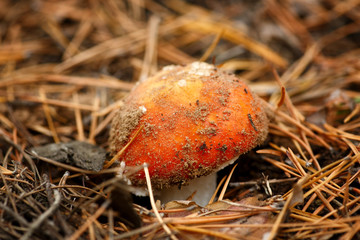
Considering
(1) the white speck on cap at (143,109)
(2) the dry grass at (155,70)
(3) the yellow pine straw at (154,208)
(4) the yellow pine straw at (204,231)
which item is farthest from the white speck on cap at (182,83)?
(4) the yellow pine straw at (204,231)

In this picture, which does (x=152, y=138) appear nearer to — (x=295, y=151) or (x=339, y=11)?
(x=295, y=151)

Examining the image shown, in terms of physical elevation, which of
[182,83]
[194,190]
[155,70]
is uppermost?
[182,83]

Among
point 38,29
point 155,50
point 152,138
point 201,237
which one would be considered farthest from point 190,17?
point 201,237

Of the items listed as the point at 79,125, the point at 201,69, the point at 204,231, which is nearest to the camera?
the point at 204,231

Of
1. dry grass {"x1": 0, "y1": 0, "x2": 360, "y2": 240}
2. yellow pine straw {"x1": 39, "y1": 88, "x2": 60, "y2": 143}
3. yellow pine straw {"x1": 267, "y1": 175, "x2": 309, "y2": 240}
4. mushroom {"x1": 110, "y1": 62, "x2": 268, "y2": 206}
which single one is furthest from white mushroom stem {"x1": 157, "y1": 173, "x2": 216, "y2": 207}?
yellow pine straw {"x1": 39, "y1": 88, "x2": 60, "y2": 143}

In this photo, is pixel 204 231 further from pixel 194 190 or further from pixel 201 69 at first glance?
pixel 201 69

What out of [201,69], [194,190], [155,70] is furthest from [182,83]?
[155,70]
